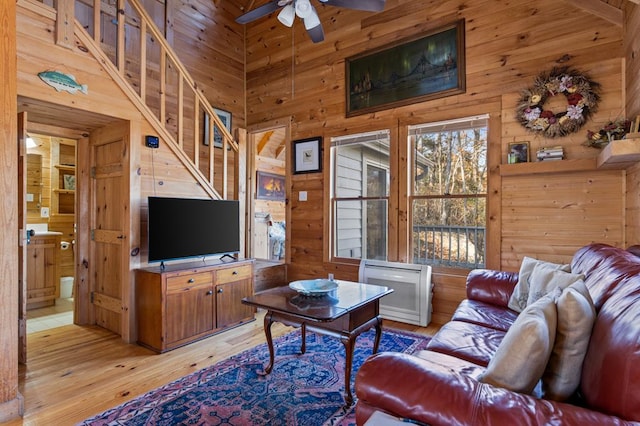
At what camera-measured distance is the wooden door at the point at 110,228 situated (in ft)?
11.0

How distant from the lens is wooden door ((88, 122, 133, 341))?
3.34 meters

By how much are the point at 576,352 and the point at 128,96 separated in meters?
3.75

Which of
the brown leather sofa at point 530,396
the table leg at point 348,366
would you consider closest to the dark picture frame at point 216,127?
the table leg at point 348,366

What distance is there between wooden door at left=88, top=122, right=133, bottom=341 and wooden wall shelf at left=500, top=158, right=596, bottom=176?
3619 mm

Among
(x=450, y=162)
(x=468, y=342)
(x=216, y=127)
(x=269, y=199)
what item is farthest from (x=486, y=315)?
(x=269, y=199)

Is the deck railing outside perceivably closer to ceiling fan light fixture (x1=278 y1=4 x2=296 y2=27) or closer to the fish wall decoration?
ceiling fan light fixture (x1=278 y1=4 x2=296 y2=27)

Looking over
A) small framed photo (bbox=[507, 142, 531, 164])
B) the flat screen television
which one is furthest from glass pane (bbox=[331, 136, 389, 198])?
the flat screen television

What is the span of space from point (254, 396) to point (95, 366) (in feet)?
4.78

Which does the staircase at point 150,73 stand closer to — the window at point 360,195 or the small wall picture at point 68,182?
the window at point 360,195

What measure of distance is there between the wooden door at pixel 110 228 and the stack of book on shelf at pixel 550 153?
382cm

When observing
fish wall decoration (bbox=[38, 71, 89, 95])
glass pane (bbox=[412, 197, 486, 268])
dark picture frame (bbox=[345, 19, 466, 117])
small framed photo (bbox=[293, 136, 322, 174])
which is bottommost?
glass pane (bbox=[412, 197, 486, 268])

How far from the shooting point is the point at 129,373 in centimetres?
266

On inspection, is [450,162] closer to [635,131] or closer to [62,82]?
[635,131]

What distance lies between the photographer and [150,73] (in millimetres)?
4270
